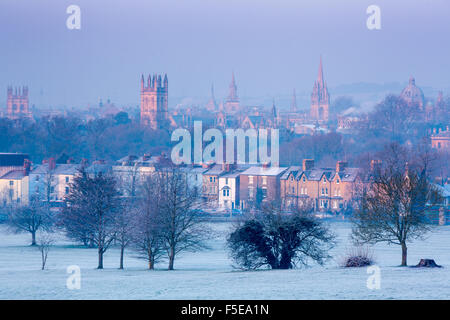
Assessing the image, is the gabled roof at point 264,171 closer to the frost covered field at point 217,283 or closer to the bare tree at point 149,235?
the frost covered field at point 217,283

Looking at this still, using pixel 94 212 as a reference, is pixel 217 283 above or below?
below

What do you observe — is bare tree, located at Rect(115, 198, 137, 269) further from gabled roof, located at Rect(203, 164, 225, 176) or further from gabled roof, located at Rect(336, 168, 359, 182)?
gabled roof, located at Rect(203, 164, 225, 176)

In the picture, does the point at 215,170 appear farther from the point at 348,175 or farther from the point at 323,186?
the point at 348,175

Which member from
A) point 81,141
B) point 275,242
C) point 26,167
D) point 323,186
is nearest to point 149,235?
point 275,242

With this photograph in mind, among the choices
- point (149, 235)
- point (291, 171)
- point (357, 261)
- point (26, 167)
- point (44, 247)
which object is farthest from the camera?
point (26, 167)

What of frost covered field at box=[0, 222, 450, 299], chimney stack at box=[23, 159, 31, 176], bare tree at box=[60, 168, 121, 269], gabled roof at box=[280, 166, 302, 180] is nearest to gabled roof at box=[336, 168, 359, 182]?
gabled roof at box=[280, 166, 302, 180]

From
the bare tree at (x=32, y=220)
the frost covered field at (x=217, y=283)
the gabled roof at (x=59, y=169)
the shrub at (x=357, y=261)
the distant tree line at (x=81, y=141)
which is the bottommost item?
the frost covered field at (x=217, y=283)

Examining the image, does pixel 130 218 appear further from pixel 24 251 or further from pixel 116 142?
pixel 116 142

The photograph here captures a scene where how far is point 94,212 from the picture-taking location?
115 feet

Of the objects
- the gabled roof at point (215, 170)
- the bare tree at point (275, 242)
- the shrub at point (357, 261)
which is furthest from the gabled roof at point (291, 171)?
the shrub at point (357, 261)

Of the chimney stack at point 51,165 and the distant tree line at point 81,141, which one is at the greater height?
the distant tree line at point 81,141

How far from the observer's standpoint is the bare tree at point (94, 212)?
1335 inches

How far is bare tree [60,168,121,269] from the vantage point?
3391cm
